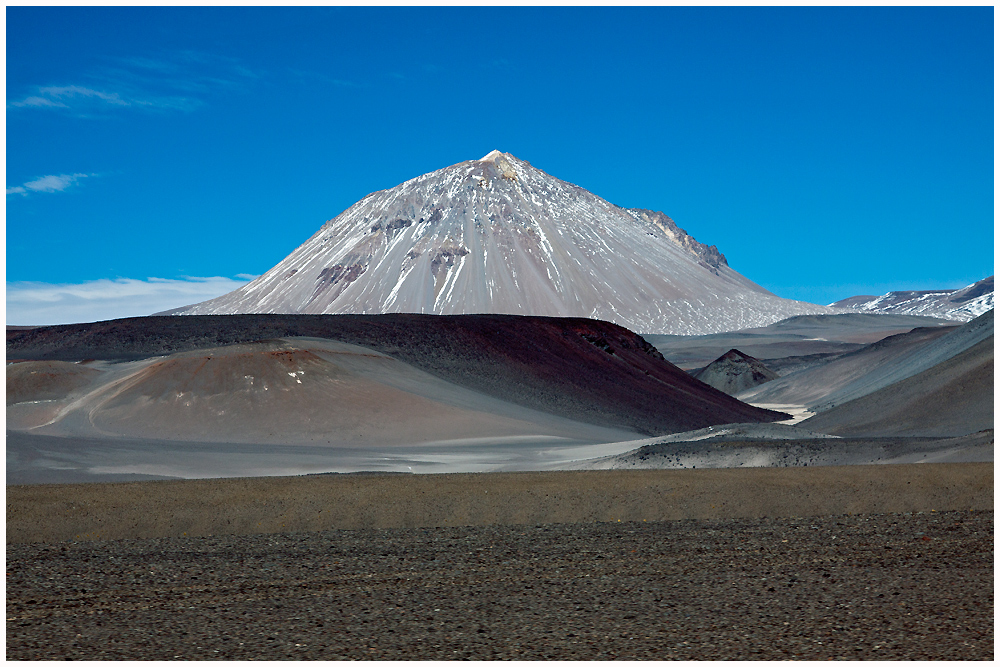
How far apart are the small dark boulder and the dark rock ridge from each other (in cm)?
3222

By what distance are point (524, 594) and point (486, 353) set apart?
131 feet

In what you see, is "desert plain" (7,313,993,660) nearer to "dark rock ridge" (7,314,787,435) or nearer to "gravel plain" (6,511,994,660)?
"gravel plain" (6,511,994,660)

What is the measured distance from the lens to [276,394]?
35.3 m

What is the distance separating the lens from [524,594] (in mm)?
7770

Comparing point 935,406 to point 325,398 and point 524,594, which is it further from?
point 524,594

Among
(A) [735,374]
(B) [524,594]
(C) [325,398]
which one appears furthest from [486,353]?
(A) [735,374]

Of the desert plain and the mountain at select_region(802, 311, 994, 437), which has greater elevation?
Answer: the mountain at select_region(802, 311, 994, 437)

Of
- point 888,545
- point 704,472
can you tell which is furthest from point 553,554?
point 704,472

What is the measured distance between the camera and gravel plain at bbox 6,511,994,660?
6.27 m

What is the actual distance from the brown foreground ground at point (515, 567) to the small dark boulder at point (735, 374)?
7227 cm

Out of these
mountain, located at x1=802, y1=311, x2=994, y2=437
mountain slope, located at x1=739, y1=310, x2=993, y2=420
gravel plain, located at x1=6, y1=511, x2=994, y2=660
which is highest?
mountain slope, located at x1=739, y1=310, x2=993, y2=420

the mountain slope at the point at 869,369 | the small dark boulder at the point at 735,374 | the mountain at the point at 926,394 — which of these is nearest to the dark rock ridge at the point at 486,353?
the mountain at the point at 926,394

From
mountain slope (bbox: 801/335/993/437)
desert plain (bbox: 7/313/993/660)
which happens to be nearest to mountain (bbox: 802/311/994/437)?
mountain slope (bbox: 801/335/993/437)

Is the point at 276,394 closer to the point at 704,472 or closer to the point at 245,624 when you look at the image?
the point at 704,472
